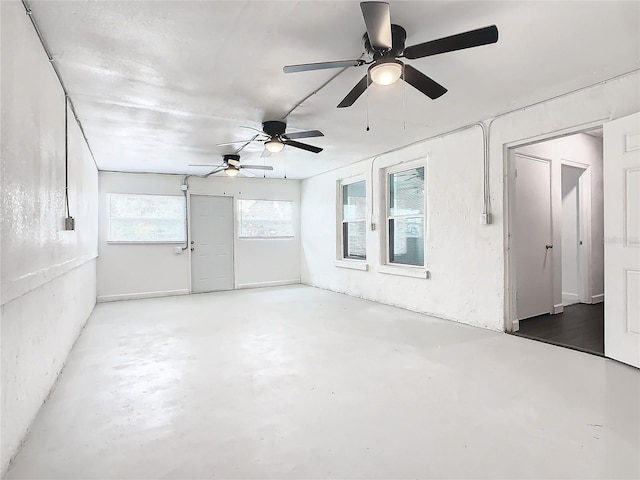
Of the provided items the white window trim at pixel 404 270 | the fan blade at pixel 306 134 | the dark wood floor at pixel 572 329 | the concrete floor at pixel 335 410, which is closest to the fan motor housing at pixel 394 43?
the fan blade at pixel 306 134

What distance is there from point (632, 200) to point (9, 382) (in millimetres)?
4378

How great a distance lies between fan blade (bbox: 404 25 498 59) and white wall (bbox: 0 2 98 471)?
7.07ft

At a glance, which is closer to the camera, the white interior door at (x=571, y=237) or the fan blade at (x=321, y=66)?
the fan blade at (x=321, y=66)

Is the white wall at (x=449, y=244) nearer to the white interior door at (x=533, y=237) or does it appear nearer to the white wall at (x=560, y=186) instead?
the white interior door at (x=533, y=237)

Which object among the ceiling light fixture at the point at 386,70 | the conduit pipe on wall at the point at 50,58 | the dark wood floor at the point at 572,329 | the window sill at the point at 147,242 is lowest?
the dark wood floor at the point at 572,329

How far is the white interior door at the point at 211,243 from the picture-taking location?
23.7 feet

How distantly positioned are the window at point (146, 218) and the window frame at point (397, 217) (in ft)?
13.1

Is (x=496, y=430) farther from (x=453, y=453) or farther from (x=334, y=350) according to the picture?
(x=334, y=350)

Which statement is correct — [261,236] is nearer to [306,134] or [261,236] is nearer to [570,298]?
[306,134]

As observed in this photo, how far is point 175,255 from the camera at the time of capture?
7.02 m

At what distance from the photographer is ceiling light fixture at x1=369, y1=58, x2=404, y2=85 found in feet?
7.24

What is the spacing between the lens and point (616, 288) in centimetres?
300

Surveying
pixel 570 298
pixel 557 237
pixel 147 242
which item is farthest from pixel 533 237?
pixel 147 242

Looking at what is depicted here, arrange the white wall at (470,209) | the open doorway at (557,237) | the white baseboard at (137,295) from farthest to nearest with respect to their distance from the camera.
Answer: the white baseboard at (137,295) → the open doorway at (557,237) → the white wall at (470,209)
